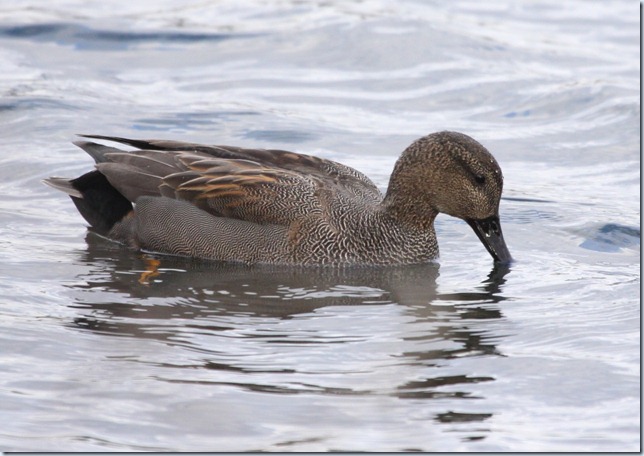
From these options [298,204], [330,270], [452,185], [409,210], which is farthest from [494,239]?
[298,204]

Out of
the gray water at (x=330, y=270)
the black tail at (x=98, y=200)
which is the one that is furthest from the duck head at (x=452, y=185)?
the black tail at (x=98, y=200)

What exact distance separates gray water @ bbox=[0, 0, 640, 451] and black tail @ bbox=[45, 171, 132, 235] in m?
0.16

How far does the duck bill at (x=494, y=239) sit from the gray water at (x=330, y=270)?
14cm

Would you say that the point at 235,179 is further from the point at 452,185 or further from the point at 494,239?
the point at 494,239

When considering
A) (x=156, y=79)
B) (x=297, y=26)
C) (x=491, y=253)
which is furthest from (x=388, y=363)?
(x=297, y=26)

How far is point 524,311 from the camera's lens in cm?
820

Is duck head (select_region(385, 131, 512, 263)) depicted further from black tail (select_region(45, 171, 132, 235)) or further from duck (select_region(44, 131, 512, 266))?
black tail (select_region(45, 171, 132, 235))

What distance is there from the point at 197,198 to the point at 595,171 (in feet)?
14.8

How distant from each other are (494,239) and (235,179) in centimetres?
200

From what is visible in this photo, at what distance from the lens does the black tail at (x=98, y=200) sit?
32.4ft

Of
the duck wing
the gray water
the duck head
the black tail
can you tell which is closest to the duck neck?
the duck head

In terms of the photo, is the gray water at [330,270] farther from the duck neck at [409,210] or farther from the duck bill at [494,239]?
the duck neck at [409,210]

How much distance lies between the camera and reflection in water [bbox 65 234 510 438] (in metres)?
6.84

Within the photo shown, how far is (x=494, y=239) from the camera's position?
9.41m
